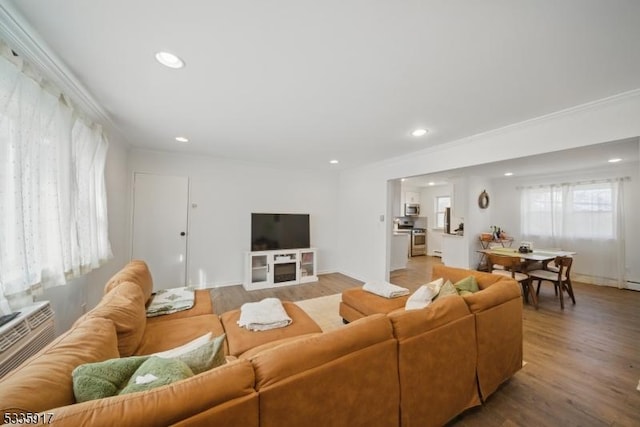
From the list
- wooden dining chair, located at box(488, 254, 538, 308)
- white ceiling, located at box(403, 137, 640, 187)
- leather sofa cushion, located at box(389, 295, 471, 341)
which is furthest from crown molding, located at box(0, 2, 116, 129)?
wooden dining chair, located at box(488, 254, 538, 308)

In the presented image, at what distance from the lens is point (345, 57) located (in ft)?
5.10

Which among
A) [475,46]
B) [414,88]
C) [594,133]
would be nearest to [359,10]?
[475,46]

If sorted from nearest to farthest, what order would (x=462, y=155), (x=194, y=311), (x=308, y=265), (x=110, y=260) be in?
1. (x=194, y=311)
2. (x=110, y=260)
3. (x=462, y=155)
4. (x=308, y=265)

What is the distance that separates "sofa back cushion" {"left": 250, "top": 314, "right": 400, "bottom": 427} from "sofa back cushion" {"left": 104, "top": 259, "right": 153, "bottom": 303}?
5.75 feet

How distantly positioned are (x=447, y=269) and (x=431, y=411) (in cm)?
167

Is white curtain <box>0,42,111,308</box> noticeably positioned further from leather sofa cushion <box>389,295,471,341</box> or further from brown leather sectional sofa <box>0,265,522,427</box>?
leather sofa cushion <box>389,295,471,341</box>

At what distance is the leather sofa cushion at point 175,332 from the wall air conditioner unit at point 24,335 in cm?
55

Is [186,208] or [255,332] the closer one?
[255,332]

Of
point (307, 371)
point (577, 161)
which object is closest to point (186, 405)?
point (307, 371)

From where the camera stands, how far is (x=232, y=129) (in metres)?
2.91

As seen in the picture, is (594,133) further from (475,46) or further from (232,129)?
(232,129)

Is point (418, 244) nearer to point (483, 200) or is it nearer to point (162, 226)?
point (483, 200)

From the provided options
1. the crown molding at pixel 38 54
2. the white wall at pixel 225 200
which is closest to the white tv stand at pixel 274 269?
the white wall at pixel 225 200

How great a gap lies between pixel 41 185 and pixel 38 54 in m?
0.86
